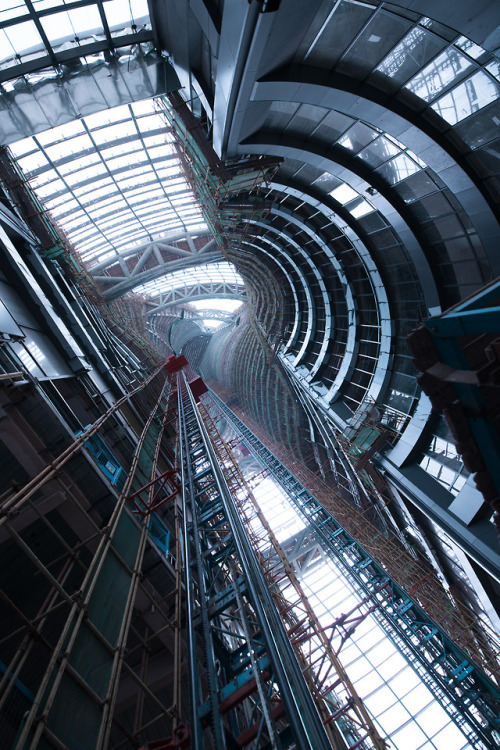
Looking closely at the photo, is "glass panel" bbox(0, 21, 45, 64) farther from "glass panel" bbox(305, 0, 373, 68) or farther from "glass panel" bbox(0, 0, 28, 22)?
"glass panel" bbox(305, 0, 373, 68)

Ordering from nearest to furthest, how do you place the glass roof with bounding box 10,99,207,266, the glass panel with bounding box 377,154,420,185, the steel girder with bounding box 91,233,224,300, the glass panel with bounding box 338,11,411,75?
1. the glass panel with bounding box 338,11,411,75
2. the glass panel with bounding box 377,154,420,185
3. the glass roof with bounding box 10,99,207,266
4. the steel girder with bounding box 91,233,224,300

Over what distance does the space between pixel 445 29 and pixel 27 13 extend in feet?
40.0

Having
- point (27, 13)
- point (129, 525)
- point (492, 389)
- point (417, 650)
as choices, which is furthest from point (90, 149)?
point (417, 650)

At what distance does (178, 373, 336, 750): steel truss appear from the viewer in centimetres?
464

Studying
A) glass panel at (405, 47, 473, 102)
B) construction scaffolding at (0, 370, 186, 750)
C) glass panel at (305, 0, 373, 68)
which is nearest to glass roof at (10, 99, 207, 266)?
glass panel at (305, 0, 373, 68)

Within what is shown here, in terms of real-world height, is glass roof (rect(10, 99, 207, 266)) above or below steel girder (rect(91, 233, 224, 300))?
above

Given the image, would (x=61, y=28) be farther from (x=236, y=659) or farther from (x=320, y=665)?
(x=320, y=665)

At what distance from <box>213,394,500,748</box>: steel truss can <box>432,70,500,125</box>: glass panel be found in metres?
16.2

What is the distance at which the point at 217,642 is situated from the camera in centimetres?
645

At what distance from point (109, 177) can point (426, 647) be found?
29.8 meters

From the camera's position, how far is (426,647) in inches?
553

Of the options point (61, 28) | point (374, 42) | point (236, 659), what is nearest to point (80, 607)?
point (236, 659)

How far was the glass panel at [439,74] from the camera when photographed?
8.24m

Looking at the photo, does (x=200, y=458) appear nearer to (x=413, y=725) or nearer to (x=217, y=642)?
(x=217, y=642)
